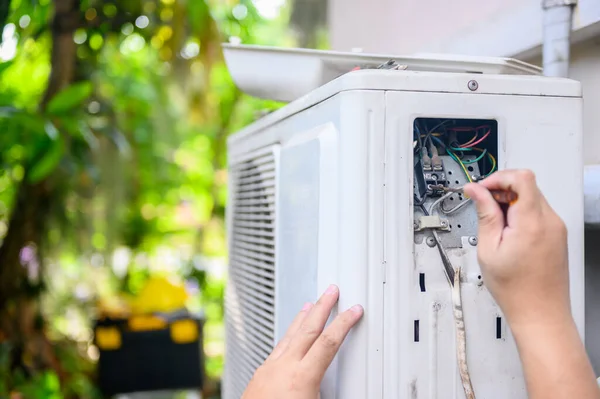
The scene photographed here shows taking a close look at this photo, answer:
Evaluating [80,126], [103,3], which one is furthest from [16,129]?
[103,3]

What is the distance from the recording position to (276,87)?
108cm

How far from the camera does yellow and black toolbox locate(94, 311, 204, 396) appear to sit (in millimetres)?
2754

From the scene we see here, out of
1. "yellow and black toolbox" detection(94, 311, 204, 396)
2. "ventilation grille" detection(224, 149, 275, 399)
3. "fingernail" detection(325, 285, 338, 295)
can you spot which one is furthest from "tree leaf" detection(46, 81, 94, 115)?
"yellow and black toolbox" detection(94, 311, 204, 396)

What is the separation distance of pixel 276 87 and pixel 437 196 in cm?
39

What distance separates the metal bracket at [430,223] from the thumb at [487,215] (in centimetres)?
8

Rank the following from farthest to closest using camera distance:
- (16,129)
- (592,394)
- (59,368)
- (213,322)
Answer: (213,322) → (59,368) → (16,129) → (592,394)

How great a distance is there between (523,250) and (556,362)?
0.45 ft

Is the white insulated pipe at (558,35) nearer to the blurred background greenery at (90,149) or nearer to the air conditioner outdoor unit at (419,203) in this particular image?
the air conditioner outdoor unit at (419,203)

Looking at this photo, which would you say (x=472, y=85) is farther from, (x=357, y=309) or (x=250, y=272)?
(x=250, y=272)

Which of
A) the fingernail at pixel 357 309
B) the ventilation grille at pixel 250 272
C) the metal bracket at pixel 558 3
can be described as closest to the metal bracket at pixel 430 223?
the fingernail at pixel 357 309

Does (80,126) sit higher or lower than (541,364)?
higher

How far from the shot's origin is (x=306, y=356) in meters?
0.80

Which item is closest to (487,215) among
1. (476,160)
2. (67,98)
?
(476,160)

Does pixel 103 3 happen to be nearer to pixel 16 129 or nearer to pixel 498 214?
pixel 16 129
